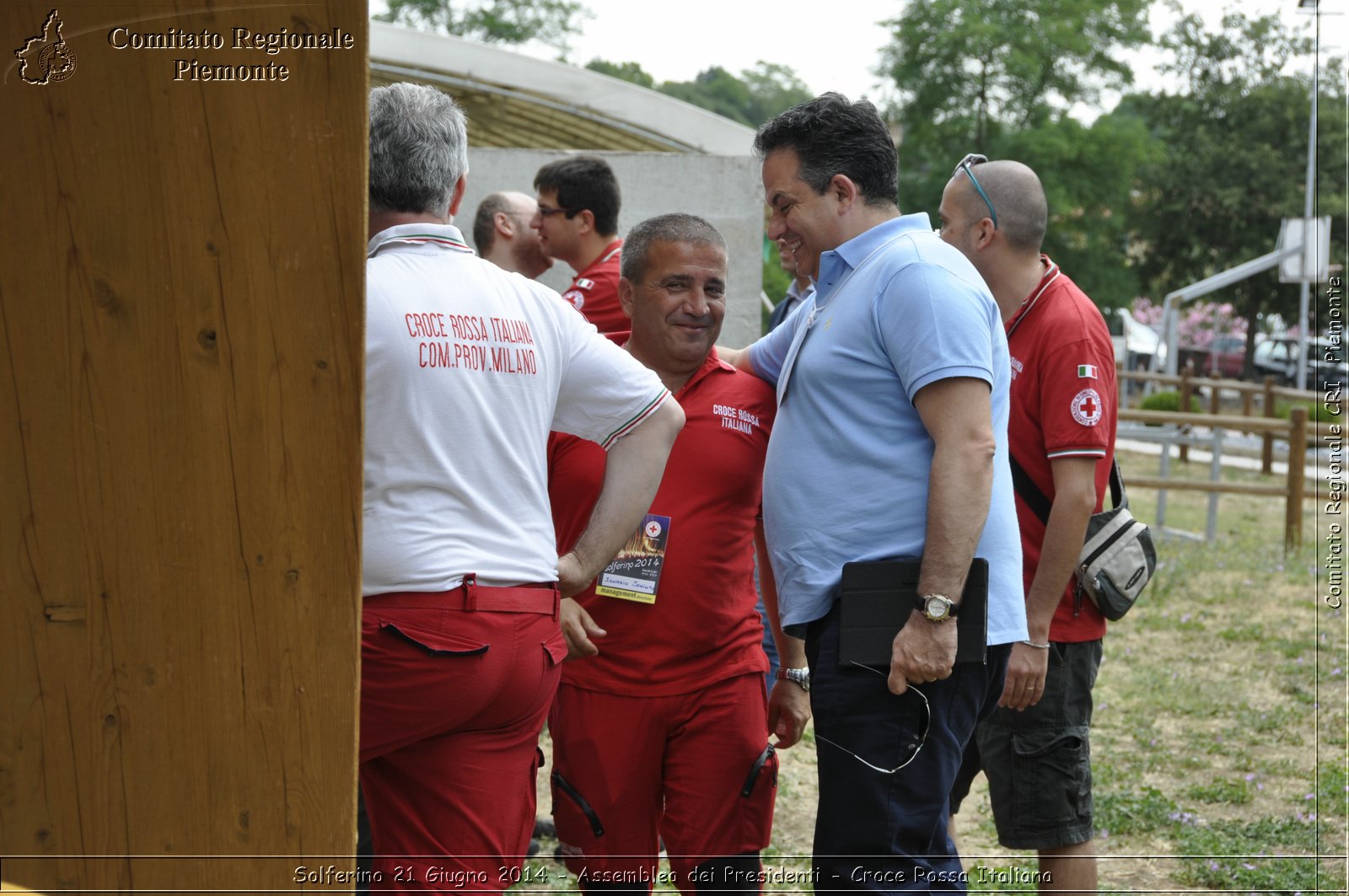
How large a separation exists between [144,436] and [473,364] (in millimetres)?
576

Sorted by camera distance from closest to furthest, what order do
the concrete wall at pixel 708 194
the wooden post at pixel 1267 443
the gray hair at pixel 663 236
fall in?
1. the gray hair at pixel 663 236
2. the concrete wall at pixel 708 194
3. the wooden post at pixel 1267 443

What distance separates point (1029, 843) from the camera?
3.36 metres

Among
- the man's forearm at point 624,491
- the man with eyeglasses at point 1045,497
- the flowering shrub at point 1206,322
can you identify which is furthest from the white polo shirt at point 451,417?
the flowering shrub at point 1206,322

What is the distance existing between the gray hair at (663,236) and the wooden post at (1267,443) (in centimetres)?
1078

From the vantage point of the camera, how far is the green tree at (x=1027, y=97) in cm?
2502

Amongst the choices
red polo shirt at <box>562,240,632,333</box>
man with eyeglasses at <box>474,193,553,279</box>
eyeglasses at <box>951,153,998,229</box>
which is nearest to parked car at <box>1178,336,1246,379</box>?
man with eyeglasses at <box>474,193,553,279</box>

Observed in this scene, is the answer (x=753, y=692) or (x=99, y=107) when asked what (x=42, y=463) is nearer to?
(x=99, y=107)

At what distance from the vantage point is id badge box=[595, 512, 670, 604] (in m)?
3.01

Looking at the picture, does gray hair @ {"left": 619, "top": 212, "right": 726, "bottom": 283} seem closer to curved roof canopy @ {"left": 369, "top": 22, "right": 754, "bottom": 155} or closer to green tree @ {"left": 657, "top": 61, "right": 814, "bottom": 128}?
curved roof canopy @ {"left": 369, "top": 22, "right": 754, "bottom": 155}

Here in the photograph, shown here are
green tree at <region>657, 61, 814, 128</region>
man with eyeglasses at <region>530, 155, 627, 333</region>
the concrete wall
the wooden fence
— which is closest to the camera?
man with eyeglasses at <region>530, 155, 627, 333</region>

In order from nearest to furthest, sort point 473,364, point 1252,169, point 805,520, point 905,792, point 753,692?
point 473,364, point 905,792, point 805,520, point 753,692, point 1252,169

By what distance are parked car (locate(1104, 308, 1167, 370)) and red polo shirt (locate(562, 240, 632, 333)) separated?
3214 centimetres

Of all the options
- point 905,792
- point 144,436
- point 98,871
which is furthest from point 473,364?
point 905,792

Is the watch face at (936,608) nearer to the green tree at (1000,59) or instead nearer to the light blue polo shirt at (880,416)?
the light blue polo shirt at (880,416)
